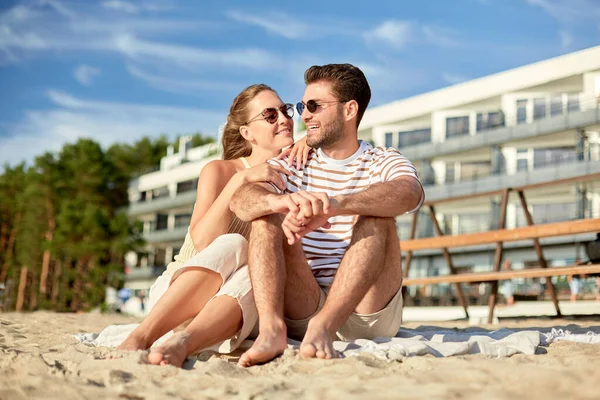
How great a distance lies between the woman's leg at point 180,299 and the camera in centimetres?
290

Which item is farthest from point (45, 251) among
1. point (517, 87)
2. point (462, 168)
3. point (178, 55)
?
point (178, 55)

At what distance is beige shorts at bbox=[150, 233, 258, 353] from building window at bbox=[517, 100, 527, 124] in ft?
95.1

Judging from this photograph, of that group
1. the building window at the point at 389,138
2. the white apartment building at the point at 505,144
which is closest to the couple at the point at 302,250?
the white apartment building at the point at 505,144

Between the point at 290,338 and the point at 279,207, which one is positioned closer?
the point at 279,207

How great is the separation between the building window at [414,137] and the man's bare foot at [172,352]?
3160 cm

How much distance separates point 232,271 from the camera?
296cm

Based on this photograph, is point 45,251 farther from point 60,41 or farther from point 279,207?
point 60,41

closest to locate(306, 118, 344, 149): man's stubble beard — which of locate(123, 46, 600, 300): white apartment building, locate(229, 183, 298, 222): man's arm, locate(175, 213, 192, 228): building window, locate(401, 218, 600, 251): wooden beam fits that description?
locate(229, 183, 298, 222): man's arm

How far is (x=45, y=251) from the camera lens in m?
41.3

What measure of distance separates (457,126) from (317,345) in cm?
3125

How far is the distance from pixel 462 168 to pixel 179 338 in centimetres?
3152

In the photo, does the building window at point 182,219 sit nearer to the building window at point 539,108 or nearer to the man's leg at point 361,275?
the building window at point 539,108

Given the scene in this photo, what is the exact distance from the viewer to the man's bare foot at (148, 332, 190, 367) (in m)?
2.50

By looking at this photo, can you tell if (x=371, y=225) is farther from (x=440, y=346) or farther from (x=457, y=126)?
(x=457, y=126)
